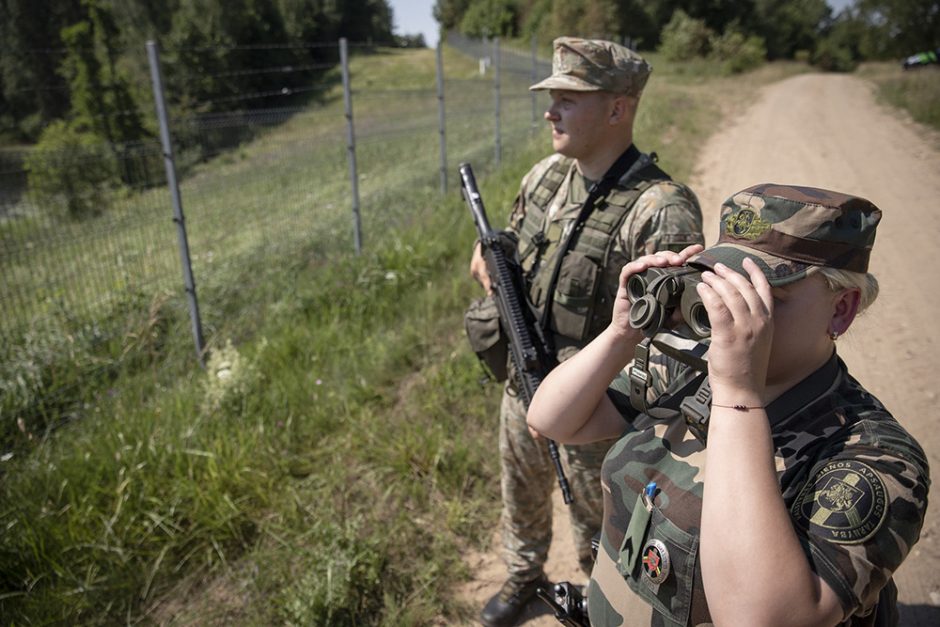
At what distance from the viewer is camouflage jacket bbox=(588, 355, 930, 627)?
3.27 feet

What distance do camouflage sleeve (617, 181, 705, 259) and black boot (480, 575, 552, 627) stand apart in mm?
1439

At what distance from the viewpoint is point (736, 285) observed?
1.04 metres

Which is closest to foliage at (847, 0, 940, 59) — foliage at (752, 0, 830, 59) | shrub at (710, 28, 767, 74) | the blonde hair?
foliage at (752, 0, 830, 59)

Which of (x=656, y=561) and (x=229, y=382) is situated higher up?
(x=656, y=561)

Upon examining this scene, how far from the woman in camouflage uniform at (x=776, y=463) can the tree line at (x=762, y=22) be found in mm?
30449

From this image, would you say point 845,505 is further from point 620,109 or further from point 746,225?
point 620,109

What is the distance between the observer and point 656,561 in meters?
1.24

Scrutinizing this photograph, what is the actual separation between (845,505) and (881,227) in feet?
23.3

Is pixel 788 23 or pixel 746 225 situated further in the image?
pixel 788 23

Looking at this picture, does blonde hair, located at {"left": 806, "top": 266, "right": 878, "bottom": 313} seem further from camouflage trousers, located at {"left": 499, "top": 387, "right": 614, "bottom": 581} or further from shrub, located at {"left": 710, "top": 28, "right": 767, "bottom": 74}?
shrub, located at {"left": 710, "top": 28, "right": 767, "bottom": 74}

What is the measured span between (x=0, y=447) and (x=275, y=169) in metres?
3.05

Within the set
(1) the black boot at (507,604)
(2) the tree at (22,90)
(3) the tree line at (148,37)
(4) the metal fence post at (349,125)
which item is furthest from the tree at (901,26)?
(1) the black boot at (507,604)

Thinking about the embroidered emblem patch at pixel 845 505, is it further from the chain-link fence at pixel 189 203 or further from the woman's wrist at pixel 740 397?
the chain-link fence at pixel 189 203

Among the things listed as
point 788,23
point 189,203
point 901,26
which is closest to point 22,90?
point 189,203
